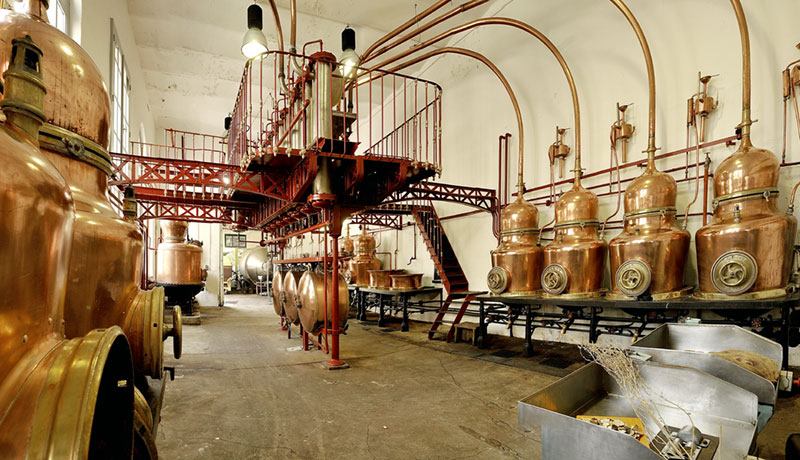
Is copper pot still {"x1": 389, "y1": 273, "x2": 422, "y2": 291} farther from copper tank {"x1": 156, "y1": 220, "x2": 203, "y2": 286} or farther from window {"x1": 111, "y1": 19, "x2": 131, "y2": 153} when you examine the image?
window {"x1": 111, "y1": 19, "x2": 131, "y2": 153}

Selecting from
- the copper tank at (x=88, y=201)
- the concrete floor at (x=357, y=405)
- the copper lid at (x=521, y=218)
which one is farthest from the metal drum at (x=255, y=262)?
the copper tank at (x=88, y=201)

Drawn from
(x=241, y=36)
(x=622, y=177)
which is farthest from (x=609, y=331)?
(x=241, y=36)

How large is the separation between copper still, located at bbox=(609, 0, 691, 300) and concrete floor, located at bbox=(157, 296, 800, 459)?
4.79ft

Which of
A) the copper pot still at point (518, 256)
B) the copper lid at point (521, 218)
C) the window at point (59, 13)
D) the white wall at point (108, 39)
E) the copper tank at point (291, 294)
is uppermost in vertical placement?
the white wall at point (108, 39)

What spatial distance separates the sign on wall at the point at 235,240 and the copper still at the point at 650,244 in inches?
825

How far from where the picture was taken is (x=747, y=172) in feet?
13.5

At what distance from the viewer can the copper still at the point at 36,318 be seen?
77 cm

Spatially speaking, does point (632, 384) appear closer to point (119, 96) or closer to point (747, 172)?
point (747, 172)

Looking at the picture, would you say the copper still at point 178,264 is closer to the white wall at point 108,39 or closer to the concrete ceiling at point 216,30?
the white wall at point 108,39

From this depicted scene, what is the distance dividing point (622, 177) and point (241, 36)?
1025 centimetres

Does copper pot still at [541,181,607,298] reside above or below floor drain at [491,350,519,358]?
above

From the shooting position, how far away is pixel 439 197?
810 cm

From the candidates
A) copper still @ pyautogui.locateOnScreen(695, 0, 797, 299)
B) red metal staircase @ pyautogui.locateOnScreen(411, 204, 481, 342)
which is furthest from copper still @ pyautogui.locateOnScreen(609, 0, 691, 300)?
red metal staircase @ pyautogui.locateOnScreen(411, 204, 481, 342)

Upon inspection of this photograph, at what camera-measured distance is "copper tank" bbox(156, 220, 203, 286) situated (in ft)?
32.1
